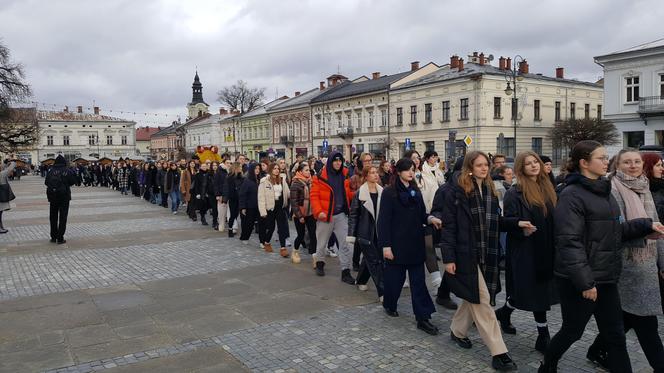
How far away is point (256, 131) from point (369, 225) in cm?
7470

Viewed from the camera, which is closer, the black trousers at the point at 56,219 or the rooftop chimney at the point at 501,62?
the black trousers at the point at 56,219

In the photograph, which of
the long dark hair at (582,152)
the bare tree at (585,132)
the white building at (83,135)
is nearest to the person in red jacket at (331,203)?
the long dark hair at (582,152)

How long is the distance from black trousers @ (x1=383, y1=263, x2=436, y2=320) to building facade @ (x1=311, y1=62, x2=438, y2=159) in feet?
148

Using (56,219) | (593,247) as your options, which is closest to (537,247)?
(593,247)

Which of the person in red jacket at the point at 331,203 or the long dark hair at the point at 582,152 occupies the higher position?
the long dark hair at the point at 582,152

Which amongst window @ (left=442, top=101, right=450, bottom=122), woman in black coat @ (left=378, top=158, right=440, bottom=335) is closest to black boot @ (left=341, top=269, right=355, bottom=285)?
woman in black coat @ (left=378, top=158, right=440, bottom=335)

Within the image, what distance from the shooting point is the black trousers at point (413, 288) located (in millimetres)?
5527

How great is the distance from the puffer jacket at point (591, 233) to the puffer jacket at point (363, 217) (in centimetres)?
293

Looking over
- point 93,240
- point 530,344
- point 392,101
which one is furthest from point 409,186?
point 392,101

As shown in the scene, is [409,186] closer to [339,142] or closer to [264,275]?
[264,275]

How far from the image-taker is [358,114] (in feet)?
189

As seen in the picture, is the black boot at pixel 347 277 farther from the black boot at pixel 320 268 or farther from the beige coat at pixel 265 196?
the beige coat at pixel 265 196

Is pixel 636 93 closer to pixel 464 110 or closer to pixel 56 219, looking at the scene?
pixel 464 110

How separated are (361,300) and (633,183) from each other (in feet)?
11.8
